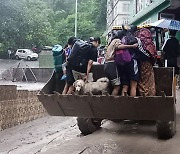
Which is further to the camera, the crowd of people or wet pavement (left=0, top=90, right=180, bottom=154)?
wet pavement (left=0, top=90, right=180, bottom=154)

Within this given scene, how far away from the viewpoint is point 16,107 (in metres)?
15.4

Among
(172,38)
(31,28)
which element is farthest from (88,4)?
(172,38)

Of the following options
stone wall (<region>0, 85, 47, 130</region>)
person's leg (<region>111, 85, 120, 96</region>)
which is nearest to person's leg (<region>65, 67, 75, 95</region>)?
person's leg (<region>111, 85, 120, 96</region>)

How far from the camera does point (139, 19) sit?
2383 cm

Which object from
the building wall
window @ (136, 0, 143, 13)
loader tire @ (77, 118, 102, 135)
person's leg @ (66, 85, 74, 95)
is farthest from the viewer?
window @ (136, 0, 143, 13)

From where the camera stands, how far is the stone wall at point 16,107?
47.5 feet

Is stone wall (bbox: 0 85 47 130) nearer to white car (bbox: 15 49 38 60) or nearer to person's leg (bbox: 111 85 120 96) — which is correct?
person's leg (bbox: 111 85 120 96)

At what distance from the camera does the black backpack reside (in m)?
7.23

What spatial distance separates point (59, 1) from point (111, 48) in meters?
78.8

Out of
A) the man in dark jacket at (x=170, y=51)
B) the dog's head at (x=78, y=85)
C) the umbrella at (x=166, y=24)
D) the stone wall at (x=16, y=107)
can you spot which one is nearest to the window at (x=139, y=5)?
the stone wall at (x=16, y=107)

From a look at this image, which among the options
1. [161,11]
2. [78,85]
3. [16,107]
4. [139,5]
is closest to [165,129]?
[78,85]

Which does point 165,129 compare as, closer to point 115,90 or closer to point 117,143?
point 117,143

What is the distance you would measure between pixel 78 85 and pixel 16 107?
29.1 feet

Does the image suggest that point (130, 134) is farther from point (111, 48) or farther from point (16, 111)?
point (16, 111)
